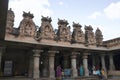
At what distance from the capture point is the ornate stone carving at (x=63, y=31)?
16.8m

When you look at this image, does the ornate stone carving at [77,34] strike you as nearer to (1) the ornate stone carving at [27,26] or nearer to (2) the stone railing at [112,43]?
(2) the stone railing at [112,43]

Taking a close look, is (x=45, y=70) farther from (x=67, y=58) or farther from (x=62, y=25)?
(x=62, y=25)

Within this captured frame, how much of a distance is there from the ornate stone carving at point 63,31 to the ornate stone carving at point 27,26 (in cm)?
311

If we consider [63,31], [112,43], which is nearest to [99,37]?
[112,43]

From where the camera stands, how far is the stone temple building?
46.6 ft

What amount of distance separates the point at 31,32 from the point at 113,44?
1101 cm

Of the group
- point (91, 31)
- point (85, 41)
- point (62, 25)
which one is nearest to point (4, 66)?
point (62, 25)

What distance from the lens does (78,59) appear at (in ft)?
70.6

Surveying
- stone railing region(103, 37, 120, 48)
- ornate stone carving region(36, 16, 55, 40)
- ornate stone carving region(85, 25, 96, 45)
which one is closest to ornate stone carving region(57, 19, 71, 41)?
ornate stone carving region(36, 16, 55, 40)

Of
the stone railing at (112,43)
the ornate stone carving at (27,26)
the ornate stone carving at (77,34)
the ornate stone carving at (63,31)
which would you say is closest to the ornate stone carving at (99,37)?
the stone railing at (112,43)

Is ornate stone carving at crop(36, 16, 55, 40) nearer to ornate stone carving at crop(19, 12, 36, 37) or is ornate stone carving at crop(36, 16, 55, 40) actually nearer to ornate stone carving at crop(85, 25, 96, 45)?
ornate stone carving at crop(19, 12, 36, 37)

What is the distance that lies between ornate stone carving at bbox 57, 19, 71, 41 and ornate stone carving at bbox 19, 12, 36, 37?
311cm

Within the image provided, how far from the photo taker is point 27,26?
1495 cm

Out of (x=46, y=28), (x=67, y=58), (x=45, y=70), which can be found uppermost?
(x=46, y=28)
